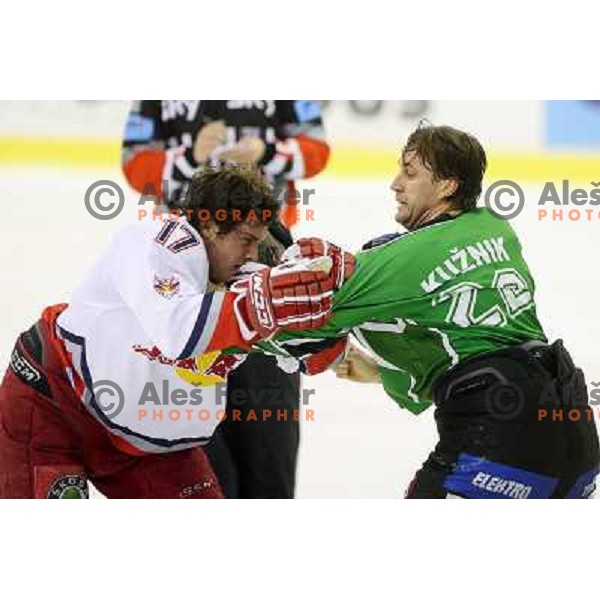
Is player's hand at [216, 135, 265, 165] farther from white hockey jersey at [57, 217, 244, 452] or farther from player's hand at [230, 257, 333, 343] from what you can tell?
player's hand at [230, 257, 333, 343]

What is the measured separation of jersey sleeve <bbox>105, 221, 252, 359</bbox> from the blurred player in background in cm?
59

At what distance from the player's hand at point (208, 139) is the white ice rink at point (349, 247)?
209mm

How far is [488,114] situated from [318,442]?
35.6 inches

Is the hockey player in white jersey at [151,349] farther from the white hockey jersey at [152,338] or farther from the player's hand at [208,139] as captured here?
the player's hand at [208,139]

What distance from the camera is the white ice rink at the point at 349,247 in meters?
2.87

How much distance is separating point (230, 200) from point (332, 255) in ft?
0.83

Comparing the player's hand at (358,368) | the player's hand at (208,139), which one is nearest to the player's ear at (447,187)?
the player's hand at (358,368)

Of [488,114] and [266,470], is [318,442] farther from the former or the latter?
[488,114]

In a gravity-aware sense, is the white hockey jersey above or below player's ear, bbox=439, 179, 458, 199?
below

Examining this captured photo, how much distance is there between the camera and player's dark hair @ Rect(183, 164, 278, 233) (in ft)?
7.30

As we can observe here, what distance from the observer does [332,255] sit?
2.09m

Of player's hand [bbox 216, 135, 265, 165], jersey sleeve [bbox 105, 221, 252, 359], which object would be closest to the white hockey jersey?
jersey sleeve [bbox 105, 221, 252, 359]

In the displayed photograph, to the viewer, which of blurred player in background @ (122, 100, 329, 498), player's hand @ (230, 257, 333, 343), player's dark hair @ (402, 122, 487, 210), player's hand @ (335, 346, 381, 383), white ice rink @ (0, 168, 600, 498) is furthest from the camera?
white ice rink @ (0, 168, 600, 498)

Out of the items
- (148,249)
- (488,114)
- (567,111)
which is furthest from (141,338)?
(567,111)
